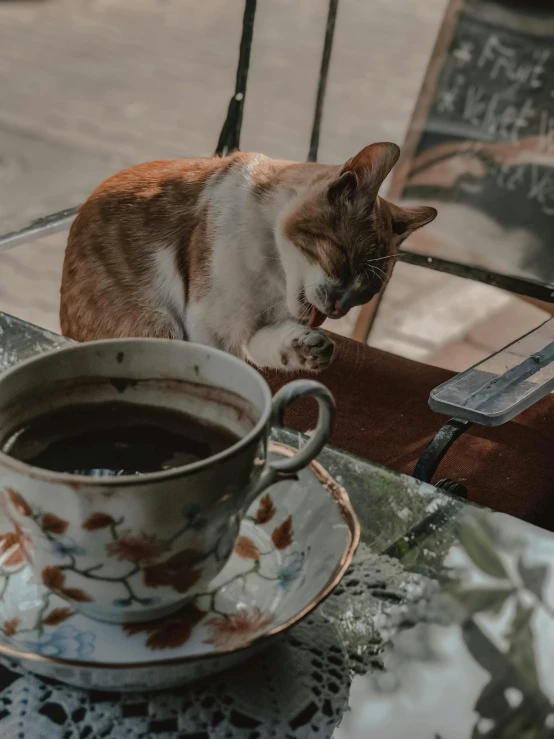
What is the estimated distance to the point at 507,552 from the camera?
562mm

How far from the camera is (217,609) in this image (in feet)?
1.47

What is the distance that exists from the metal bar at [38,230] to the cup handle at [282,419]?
84cm

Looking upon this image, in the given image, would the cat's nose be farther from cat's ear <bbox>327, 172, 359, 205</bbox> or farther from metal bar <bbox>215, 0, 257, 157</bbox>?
metal bar <bbox>215, 0, 257, 157</bbox>

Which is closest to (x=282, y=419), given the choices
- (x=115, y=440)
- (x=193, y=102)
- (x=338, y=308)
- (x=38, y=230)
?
(x=115, y=440)

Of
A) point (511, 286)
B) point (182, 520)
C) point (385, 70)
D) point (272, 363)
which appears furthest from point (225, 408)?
point (385, 70)

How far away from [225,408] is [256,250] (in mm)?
589

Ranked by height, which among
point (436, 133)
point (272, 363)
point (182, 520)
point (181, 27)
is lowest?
point (181, 27)

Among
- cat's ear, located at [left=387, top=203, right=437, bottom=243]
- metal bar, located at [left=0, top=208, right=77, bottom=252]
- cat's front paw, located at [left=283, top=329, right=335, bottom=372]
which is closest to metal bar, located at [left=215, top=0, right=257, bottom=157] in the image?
metal bar, located at [left=0, top=208, right=77, bottom=252]

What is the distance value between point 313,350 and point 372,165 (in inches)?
9.0

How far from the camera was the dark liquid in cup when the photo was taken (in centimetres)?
42

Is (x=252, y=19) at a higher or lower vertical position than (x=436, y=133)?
higher

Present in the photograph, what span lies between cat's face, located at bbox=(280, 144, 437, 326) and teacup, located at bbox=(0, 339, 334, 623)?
51 centimetres

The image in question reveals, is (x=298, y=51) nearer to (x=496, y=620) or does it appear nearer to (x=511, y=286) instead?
(x=511, y=286)

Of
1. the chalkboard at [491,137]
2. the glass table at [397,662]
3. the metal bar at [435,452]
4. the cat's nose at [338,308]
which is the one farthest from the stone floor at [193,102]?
the glass table at [397,662]
